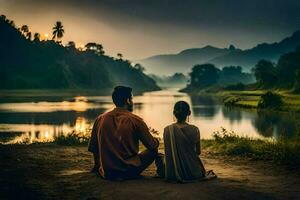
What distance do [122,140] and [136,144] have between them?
1.30 feet

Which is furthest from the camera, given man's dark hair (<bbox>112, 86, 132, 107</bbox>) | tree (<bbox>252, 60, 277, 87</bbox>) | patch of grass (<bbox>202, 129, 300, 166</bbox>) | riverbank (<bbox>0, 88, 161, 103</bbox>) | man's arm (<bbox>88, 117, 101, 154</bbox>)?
tree (<bbox>252, 60, 277, 87</bbox>)

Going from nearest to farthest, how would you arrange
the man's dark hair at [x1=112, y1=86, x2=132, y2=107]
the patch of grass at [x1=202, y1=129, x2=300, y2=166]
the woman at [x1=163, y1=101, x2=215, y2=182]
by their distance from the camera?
1. the woman at [x1=163, y1=101, x2=215, y2=182]
2. the man's dark hair at [x1=112, y1=86, x2=132, y2=107]
3. the patch of grass at [x1=202, y1=129, x2=300, y2=166]

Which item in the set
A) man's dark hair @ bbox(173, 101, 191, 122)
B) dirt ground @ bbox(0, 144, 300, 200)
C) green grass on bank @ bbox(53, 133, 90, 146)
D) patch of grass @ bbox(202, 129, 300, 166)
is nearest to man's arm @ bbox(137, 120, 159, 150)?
man's dark hair @ bbox(173, 101, 191, 122)

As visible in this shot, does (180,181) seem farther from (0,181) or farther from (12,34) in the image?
(12,34)

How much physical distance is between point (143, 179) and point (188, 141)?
62.0 inches

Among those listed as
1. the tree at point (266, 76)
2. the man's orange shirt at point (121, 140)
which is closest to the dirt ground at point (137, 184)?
the man's orange shirt at point (121, 140)

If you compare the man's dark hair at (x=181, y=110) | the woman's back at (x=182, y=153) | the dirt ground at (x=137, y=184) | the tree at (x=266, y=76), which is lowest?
the dirt ground at (x=137, y=184)

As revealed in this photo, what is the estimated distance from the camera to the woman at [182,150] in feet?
34.6

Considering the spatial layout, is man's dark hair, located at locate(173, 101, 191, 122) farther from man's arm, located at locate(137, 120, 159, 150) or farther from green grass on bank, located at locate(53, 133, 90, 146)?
green grass on bank, located at locate(53, 133, 90, 146)

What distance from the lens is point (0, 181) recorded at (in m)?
11.3

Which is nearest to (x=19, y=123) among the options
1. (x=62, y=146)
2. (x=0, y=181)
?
(x=62, y=146)

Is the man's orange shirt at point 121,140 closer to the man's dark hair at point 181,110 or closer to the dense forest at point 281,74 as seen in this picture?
the man's dark hair at point 181,110

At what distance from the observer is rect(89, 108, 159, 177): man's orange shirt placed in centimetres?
1062

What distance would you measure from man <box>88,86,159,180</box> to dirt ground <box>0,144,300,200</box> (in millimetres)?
354
